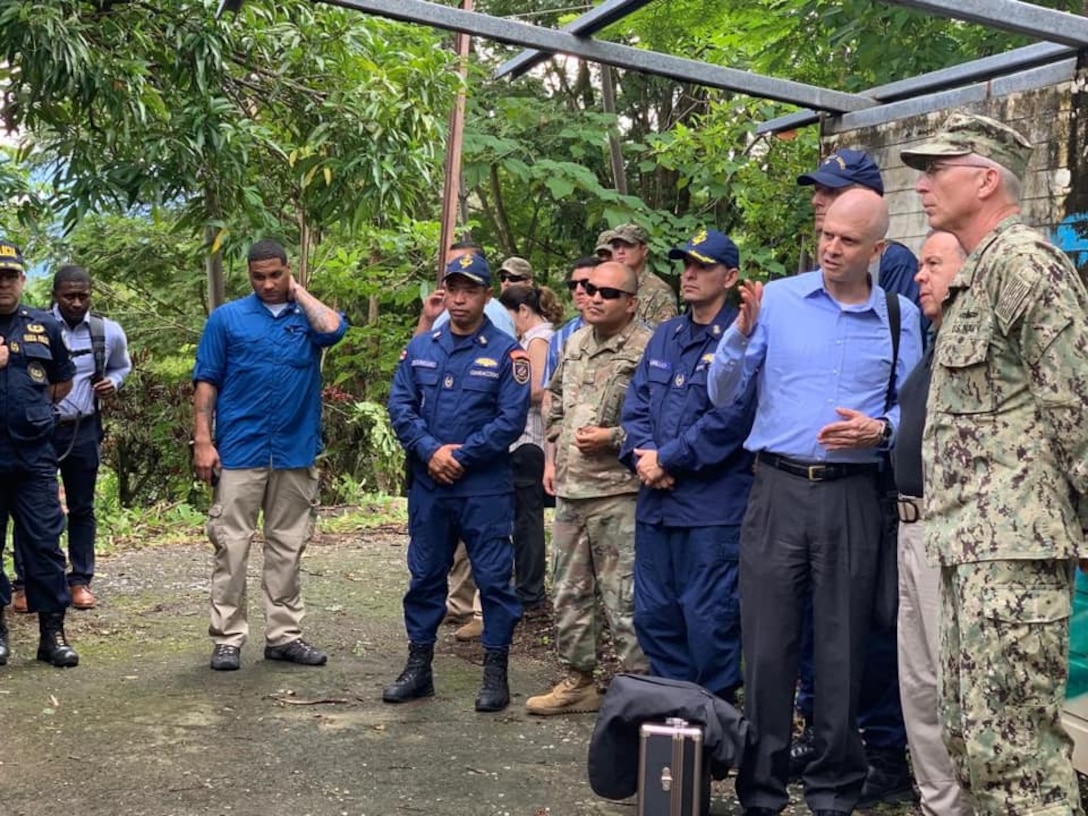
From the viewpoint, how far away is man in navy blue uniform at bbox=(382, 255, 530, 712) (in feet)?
18.8

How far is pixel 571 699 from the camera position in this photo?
5.68 metres

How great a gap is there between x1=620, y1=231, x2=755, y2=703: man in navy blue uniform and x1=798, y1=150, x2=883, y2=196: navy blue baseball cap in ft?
1.52

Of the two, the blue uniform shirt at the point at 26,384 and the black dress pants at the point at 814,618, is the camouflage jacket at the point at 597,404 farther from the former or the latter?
the blue uniform shirt at the point at 26,384

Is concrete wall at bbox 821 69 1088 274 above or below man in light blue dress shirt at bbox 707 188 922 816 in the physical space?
above

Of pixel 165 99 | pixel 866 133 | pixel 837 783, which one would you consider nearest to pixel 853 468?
pixel 837 783

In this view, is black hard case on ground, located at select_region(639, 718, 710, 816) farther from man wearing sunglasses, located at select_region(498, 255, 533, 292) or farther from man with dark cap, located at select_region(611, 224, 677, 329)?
man wearing sunglasses, located at select_region(498, 255, 533, 292)

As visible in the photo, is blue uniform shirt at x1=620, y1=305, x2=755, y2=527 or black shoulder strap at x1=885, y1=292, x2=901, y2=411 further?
blue uniform shirt at x1=620, y1=305, x2=755, y2=527

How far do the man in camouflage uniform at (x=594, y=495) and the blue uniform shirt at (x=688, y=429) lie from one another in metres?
0.35

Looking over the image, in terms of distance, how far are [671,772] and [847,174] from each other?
2.21 metres

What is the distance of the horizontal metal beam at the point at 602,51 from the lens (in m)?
5.92

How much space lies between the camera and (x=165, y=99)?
639cm

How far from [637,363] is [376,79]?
9.00 ft

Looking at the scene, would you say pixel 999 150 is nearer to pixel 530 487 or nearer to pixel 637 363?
pixel 637 363

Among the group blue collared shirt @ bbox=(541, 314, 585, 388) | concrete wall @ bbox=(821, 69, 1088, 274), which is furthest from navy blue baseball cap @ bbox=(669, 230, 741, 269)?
blue collared shirt @ bbox=(541, 314, 585, 388)
